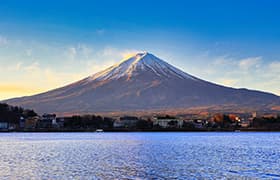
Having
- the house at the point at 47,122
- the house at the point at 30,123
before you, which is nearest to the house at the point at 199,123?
the house at the point at 47,122

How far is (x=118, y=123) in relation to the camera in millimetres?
110375

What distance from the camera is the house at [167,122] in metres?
110

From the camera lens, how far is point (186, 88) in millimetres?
147875

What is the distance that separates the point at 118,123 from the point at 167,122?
1053 cm

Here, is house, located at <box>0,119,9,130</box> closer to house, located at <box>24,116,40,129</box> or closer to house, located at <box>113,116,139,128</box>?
house, located at <box>24,116,40,129</box>

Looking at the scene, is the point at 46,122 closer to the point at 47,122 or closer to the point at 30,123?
the point at 47,122

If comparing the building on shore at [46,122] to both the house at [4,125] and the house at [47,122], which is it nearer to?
the house at [47,122]

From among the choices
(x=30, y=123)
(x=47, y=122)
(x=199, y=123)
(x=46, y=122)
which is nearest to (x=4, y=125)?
(x=30, y=123)

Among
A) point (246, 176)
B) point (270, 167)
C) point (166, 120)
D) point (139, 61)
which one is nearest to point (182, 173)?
point (246, 176)

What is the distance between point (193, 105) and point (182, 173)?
401 ft

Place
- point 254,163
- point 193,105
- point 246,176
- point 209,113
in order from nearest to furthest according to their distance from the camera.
A: 1. point 246,176
2. point 254,163
3. point 209,113
4. point 193,105

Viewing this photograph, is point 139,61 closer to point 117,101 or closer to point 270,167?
point 117,101

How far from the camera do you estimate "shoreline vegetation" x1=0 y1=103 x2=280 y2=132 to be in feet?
347

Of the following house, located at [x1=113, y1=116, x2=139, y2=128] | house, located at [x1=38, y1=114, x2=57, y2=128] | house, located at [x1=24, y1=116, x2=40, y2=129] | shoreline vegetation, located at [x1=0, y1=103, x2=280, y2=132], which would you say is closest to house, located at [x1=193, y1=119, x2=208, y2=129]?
shoreline vegetation, located at [x1=0, y1=103, x2=280, y2=132]
